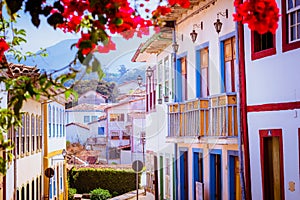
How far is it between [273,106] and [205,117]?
3771mm

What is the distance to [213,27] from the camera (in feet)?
51.4

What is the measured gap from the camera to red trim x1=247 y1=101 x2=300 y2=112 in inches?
424

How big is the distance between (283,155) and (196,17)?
6.75 meters

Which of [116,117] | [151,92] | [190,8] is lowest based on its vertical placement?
[116,117]

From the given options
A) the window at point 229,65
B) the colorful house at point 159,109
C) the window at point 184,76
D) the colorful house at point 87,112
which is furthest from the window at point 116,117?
the window at point 229,65

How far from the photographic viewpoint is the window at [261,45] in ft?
38.9

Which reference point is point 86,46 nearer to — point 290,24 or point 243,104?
point 290,24

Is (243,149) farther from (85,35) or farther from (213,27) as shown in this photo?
(85,35)

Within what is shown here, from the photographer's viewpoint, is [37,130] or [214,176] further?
[37,130]

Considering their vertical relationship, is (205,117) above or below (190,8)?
below

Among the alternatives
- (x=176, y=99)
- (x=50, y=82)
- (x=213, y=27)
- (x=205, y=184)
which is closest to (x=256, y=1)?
(x=50, y=82)

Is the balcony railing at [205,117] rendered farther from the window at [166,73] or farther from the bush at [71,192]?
the bush at [71,192]

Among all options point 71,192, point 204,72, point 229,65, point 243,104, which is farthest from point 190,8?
point 71,192

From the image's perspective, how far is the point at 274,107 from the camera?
460 inches
